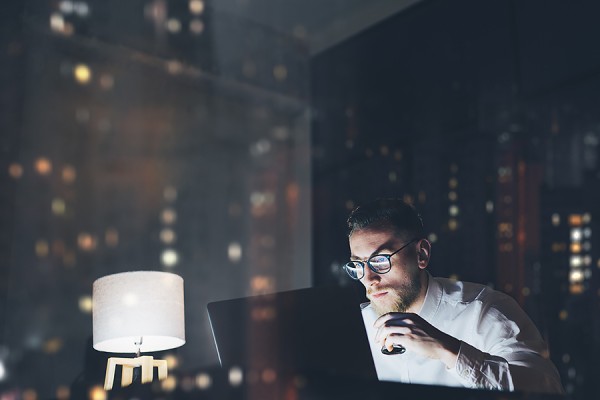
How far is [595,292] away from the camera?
7.89ft

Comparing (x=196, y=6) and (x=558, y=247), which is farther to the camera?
(x=196, y=6)

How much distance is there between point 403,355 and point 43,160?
6.17ft

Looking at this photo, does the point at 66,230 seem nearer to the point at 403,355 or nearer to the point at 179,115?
the point at 179,115

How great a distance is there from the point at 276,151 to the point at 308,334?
268cm

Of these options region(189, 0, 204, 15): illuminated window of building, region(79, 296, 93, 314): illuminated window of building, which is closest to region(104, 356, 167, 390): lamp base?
region(79, 296, 93, 314): illuminated window of building

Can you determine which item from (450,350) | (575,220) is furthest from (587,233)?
(450,350)

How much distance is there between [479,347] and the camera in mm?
1658

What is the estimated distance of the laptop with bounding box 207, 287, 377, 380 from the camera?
1156mm

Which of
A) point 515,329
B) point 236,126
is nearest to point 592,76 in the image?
point 515,329

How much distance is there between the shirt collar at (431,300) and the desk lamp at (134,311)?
719 millimetres

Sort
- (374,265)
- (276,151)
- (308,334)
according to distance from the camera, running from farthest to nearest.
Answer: (276,151)
(374,265)
(308,334)

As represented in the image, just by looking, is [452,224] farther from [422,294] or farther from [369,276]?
[369,276]

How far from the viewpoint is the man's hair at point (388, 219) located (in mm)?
1840

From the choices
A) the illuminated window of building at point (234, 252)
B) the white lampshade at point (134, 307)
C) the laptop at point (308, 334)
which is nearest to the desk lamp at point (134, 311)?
the white lampshade at point (134, 307)
